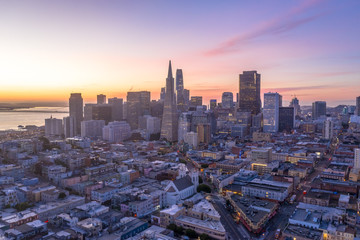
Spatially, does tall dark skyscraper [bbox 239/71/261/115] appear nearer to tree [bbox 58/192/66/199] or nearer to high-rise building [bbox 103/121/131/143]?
high-rise building [bbox 103/121/131/143]

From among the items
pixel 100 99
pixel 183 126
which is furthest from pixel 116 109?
pixel 183 126

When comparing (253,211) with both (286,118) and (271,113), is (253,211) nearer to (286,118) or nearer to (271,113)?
(271,113)

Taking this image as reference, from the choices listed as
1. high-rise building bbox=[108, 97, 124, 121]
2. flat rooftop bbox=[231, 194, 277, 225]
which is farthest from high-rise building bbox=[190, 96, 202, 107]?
flat rooftop bbox=[231, 194, 277, 225]

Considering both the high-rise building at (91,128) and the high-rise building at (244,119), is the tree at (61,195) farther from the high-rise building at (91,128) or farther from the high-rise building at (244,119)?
the high-rise building at (244,119)

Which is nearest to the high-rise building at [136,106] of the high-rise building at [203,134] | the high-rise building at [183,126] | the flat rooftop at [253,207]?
the high-rise building at [183,126]

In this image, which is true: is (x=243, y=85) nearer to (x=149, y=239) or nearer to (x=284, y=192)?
(x=284, y=192)

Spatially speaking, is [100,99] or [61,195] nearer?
[61,195]
